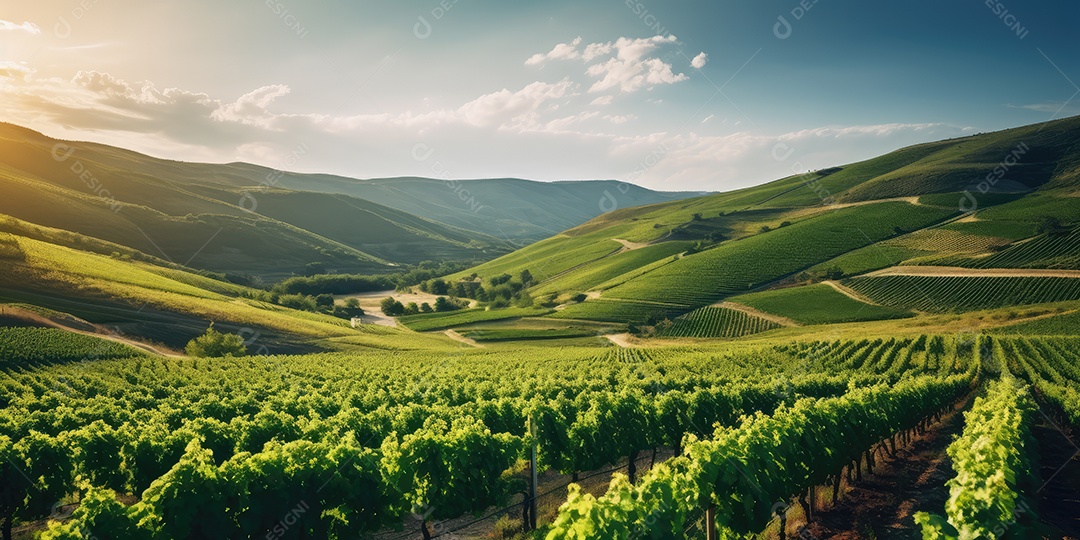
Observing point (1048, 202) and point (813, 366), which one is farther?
point (1048, 202)

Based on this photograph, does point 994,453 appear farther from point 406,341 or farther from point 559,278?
point 559,278

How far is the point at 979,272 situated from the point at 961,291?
37.8 feet

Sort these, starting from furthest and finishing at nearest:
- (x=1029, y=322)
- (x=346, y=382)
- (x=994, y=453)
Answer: (x=1029, y=322) < (x=346, y=382) < (x=994, y=453)

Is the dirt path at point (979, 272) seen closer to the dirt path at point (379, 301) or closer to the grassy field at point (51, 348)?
the dirt path at point (379, 301)

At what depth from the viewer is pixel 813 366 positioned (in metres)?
54.7

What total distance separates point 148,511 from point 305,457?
Answer: 3.02 meters

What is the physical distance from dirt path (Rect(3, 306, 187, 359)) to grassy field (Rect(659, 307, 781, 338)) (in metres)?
81.8

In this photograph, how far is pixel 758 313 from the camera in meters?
107

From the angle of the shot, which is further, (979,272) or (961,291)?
(979,272)

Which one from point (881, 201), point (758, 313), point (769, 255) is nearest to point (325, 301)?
point (758, 313)

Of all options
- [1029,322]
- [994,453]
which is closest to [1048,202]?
[1029,322]

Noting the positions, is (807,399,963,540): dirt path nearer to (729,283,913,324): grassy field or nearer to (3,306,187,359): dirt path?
(3,306,187,359): dirt path

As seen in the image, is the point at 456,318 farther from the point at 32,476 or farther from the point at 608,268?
the point at 32,476

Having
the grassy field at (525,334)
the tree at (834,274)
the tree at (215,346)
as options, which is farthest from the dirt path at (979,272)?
the tree at (215,346)
